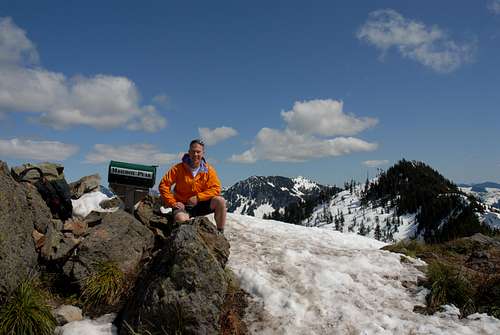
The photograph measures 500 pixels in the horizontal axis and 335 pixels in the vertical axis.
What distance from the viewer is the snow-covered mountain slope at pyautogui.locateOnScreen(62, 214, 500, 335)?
25.9 feet

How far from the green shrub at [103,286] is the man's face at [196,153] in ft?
12.5

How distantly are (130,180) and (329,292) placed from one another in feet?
23.9

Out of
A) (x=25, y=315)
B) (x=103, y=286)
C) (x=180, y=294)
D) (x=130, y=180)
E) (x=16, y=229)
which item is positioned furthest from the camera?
(x=130, y=180)

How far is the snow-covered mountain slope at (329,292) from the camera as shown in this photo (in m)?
7.90

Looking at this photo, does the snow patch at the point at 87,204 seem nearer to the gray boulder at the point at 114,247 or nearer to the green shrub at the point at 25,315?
the gray boulder at the point at 114,247

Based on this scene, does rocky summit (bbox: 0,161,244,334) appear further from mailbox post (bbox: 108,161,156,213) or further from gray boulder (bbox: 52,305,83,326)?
mailbox post (bbox: 108,161,156,213)

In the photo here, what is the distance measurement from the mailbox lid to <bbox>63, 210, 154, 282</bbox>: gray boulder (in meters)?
1.58

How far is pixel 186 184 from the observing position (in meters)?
11.2

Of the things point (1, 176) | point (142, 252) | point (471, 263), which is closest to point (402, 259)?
point (471, 263)

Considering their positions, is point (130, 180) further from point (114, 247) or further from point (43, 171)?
point (114, 247)

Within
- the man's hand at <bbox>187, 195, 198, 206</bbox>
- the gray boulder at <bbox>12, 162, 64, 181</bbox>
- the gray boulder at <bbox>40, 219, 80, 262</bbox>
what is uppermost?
the gray boulder at <bbox>12, 162, 64, 181</bbox>

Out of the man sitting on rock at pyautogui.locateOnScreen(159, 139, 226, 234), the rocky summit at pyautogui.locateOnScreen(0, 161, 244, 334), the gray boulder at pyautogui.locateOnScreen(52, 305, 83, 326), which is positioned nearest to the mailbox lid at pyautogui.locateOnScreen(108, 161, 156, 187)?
the man sitting on rock at pyautogui.locateOnScreen(159, 139, 226, 234)

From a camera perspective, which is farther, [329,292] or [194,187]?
[194,187]

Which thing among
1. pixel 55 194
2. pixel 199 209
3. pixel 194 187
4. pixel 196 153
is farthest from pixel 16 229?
pixel 196 153
